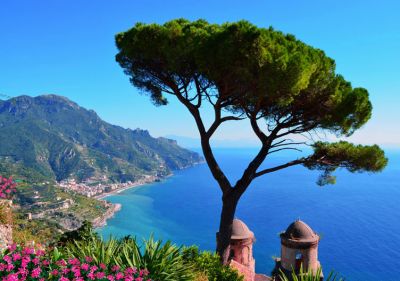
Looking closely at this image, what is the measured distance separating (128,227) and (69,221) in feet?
50.3

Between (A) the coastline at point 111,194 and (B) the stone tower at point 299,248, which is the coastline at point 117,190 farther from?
(B) the stone tower at point 299,248

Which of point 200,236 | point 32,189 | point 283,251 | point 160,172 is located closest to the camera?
point 283,251

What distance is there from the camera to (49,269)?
4.87 metres

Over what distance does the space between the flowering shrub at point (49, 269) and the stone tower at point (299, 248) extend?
29.0ft

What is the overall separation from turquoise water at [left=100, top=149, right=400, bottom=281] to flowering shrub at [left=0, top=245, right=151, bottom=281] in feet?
92.7

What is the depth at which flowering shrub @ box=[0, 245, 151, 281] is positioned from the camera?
433 cm

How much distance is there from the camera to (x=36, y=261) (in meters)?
4.61

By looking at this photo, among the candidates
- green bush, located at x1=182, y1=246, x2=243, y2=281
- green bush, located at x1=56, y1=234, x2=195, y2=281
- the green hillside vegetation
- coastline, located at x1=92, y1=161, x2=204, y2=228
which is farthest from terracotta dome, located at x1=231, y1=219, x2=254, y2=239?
the green hillside vegetation

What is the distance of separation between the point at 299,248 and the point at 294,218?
240 ft

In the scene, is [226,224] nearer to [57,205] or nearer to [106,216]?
[106,216]

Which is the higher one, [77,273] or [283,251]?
[77,273]

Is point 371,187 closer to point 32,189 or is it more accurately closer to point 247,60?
point 32,189

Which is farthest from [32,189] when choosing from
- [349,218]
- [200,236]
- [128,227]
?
[349,218]

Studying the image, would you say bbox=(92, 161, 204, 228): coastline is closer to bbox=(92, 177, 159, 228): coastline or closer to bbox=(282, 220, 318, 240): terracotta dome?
bbox=(92, 177, 159, 228): coastline
